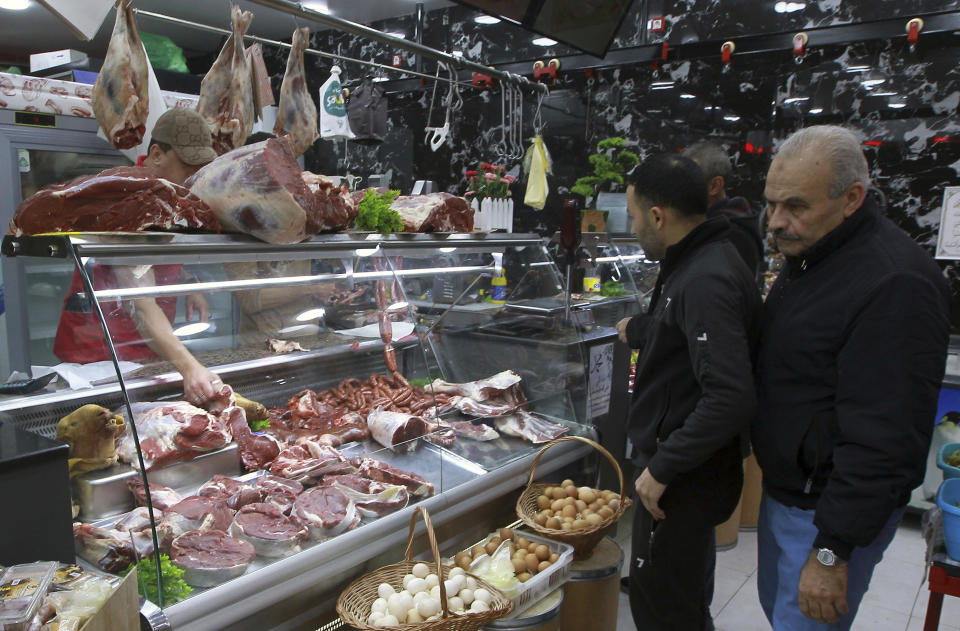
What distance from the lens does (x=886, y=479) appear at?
1805mm

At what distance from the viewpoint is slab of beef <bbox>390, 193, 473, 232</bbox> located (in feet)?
10.3

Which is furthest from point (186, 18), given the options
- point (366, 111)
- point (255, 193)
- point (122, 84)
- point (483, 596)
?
point (483, 596)

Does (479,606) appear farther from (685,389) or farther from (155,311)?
(155,311)

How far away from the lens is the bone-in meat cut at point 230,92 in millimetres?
3039

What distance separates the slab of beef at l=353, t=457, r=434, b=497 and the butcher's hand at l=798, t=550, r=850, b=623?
4.30 ft

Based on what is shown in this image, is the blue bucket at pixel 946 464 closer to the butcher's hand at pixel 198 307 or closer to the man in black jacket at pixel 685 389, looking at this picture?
the man in black jacket at pixel 685 389

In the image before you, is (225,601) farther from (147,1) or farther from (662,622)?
(147,1)

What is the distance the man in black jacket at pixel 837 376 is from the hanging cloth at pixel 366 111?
14.7ft

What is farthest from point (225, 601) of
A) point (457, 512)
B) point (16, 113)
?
point (16, 113)

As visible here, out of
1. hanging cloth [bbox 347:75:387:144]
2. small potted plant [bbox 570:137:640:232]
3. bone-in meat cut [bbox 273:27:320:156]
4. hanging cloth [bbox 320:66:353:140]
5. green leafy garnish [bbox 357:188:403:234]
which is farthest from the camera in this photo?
hanging cloth [bbox 347:75:387:144]

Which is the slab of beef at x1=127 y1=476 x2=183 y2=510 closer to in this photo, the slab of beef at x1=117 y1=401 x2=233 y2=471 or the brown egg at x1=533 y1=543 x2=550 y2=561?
the slab of beef at x1=117 y1=401 x2=233 y2=471

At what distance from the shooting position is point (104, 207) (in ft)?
6.89

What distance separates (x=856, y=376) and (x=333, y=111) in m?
4.73

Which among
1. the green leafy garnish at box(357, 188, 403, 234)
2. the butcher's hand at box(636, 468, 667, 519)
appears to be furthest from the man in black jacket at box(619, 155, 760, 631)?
the green leafy garnish at box(357, 188, 403, 234)
